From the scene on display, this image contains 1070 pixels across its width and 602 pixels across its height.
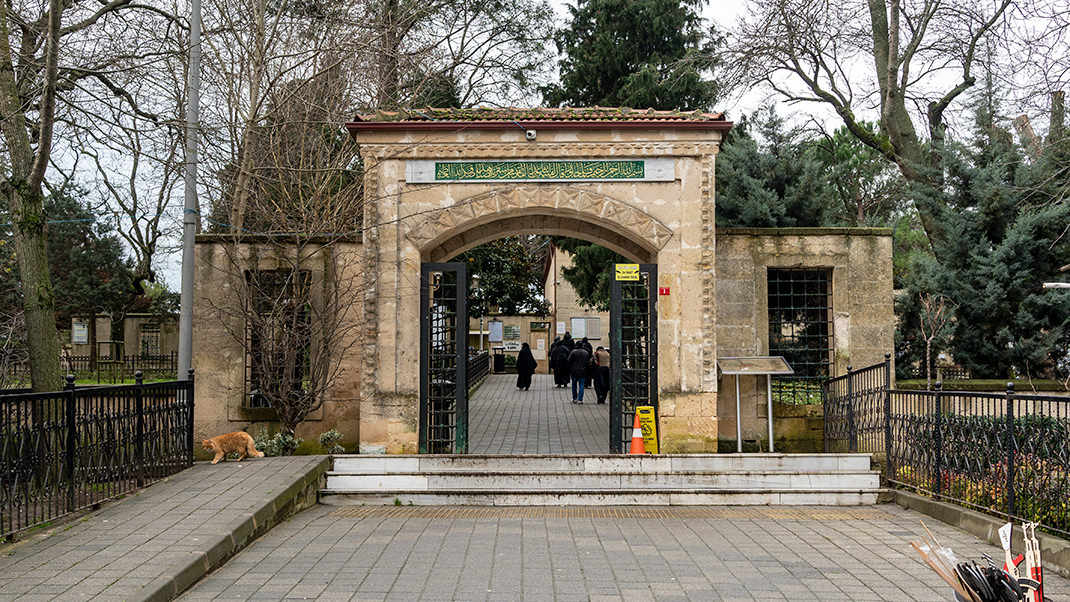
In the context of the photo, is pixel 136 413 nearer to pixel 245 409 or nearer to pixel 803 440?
pixel 245 409

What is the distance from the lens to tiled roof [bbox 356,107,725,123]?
442 inches

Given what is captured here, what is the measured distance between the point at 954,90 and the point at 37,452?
823 inches

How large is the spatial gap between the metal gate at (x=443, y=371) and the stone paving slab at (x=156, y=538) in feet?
7.38

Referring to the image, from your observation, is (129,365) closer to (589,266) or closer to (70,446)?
(589,266)

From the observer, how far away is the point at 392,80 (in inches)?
781

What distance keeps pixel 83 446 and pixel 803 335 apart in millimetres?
9683

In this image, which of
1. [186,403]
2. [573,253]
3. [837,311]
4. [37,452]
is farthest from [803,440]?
[573,253]

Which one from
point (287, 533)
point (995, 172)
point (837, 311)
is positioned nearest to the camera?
point (287, 533)

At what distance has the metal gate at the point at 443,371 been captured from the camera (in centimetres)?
1132

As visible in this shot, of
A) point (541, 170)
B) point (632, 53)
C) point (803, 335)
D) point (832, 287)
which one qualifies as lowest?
point (803, 335)

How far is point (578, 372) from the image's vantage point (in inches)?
820

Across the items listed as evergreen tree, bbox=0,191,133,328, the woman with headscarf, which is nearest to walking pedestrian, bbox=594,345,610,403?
the woman with headscarf

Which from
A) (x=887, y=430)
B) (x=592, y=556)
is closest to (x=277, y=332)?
(x=592, y=556)

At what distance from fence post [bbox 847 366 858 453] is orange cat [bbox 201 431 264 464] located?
7.80m
